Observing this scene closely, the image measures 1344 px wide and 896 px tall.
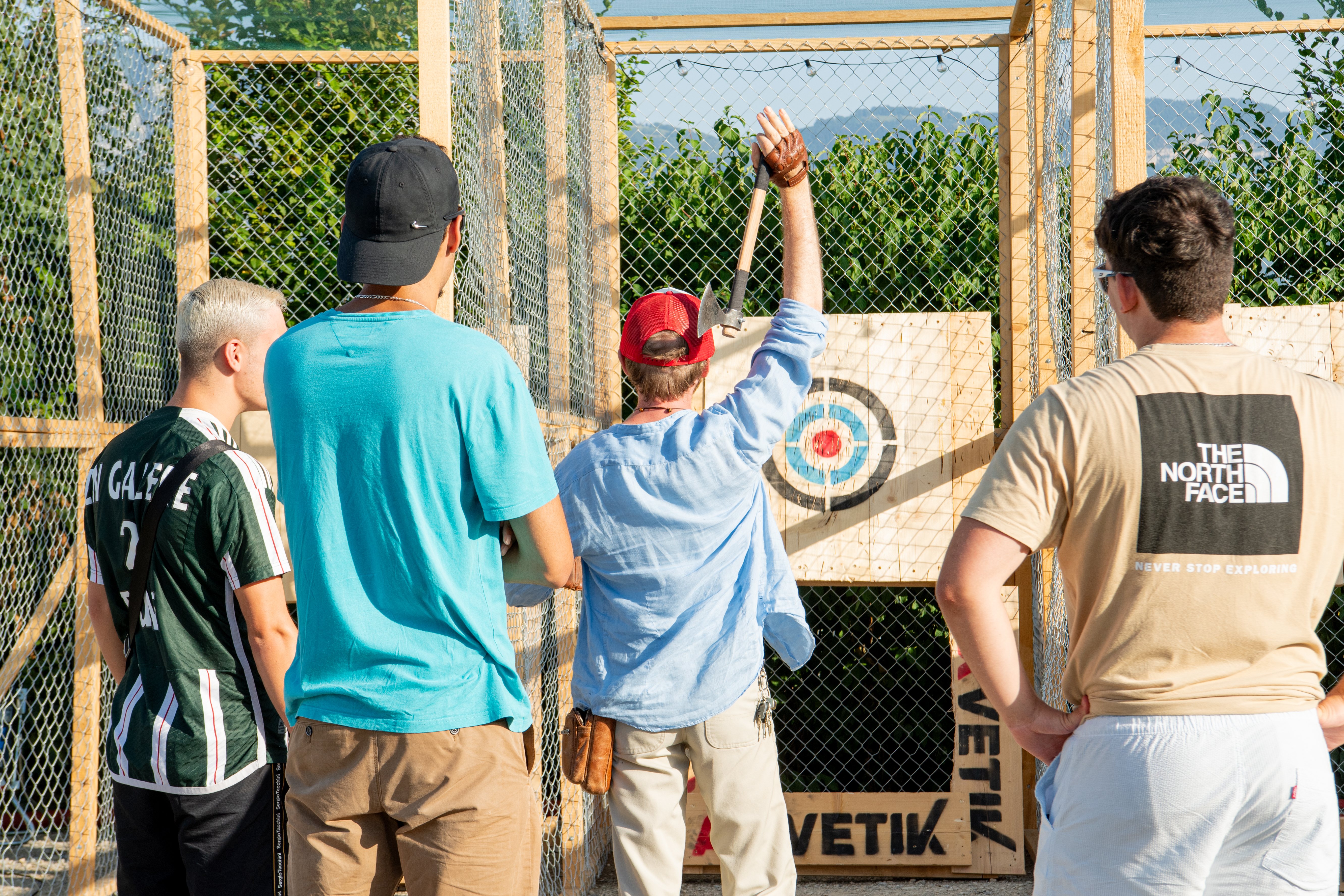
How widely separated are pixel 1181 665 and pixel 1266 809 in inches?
8.6

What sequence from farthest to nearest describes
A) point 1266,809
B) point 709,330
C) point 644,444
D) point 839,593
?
point 839,593, point 709,330, point 644,444, point 1266,809

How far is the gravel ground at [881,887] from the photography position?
391 centimetres

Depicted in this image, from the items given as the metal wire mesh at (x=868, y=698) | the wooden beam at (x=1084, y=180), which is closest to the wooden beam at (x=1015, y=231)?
the wooden beam at (x=1084, y=180)

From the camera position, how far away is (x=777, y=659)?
15.3 feet

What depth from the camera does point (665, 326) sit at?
229cm

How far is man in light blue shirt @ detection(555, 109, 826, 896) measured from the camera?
2174 millimetres

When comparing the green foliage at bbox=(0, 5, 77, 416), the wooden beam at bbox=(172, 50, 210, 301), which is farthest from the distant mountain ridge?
the green foliage at bbox=(0, 5, 77, 416)

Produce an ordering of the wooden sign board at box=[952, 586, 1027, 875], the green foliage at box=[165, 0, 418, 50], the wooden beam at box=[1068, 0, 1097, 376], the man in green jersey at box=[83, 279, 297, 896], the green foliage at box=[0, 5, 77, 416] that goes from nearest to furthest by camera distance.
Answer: the man in green jersey at box=[83, 279, 297, 896]
the wooden beam at box=[1068, 0, 1097, 376]
the green foliage at box=[0, 5, 77, 416]
the wooden sign board at box=[952, 586, 1027, 875]
the green foliage at box=[165, 0, 418, 50]

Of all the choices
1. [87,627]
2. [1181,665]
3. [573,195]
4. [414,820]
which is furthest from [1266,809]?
[87,627]

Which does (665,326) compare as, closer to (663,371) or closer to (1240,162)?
(663,371)

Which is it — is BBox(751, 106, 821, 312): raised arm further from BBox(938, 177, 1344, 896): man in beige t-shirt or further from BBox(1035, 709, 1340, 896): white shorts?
BBox(1035, 709, 1340, 896): white shorts

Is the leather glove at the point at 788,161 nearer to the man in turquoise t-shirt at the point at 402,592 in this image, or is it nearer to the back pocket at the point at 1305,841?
the man in turquoise t-shirt at the point at 402,592

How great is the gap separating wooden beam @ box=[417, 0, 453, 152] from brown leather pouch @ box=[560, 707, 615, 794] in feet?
4.29

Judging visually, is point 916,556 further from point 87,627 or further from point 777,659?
point 87,627
